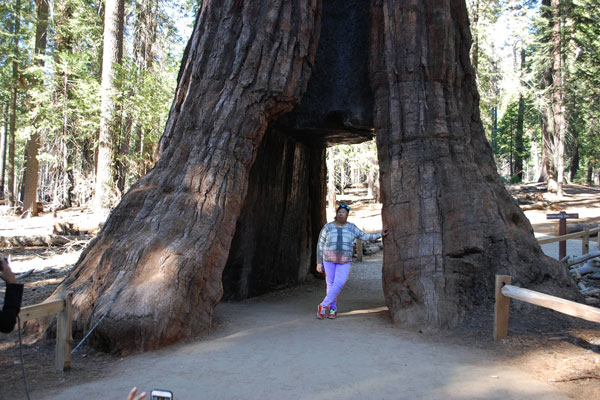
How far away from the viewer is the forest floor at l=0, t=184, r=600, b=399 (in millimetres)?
4176

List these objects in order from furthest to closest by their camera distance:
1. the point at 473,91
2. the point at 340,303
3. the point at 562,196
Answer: the point at 562,196
the point at 340,303
the point at 473,91

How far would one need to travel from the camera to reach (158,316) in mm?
5320

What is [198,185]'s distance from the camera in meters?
6.63

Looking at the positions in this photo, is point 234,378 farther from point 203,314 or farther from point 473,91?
point 473,91

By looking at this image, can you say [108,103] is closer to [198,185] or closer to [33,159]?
[33,159]

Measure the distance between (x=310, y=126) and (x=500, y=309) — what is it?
4976mm

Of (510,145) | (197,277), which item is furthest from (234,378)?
(510,145)

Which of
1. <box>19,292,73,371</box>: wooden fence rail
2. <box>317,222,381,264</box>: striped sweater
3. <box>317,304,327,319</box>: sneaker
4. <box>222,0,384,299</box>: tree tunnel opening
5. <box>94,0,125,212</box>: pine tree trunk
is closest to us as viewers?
Answer: <box>19,292,73,371</box>: wooden fence rail

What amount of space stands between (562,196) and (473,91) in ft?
68.6

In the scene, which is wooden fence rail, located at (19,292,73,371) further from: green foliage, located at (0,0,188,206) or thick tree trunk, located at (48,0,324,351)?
green foliage, located at (0,0,188,206)

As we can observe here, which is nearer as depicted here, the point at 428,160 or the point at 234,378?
the point at 234,378

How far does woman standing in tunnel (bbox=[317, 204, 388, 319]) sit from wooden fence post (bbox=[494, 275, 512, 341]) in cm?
194

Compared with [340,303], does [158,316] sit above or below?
above

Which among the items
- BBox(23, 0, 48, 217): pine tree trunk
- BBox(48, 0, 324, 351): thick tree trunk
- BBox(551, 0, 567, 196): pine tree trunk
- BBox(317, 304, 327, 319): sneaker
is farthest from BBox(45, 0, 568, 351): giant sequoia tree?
BBox(551, 0, 567, 196): pine tree trunk
